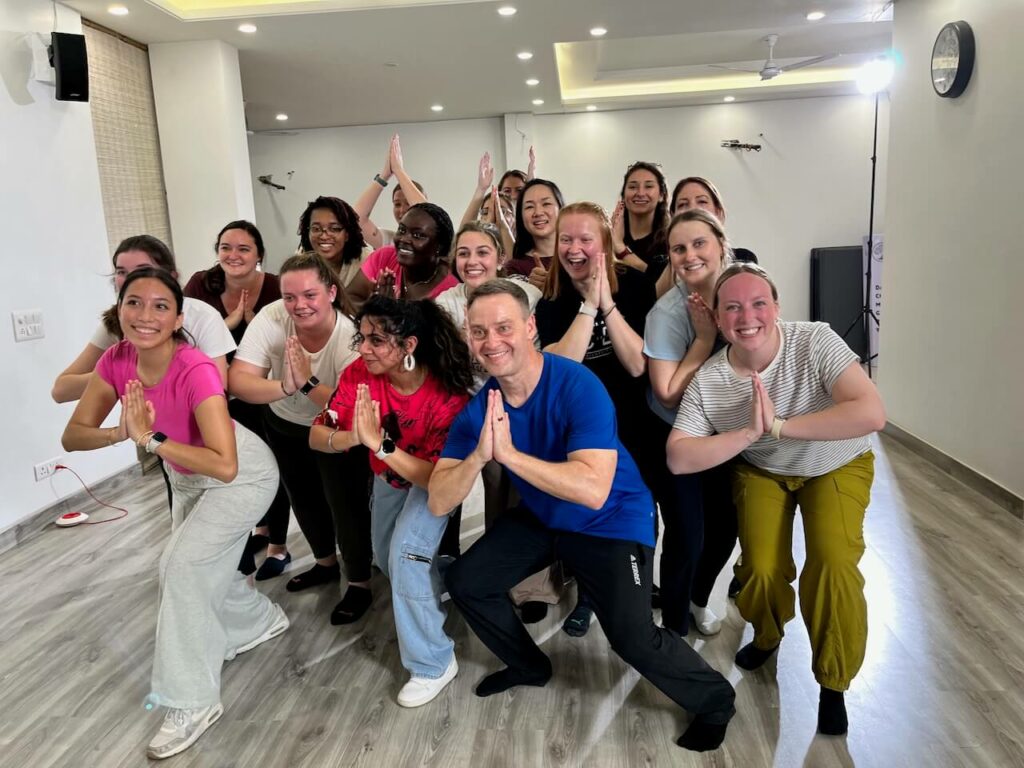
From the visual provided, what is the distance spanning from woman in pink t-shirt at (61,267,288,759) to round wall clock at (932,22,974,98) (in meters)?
3.75

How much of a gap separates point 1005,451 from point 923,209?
1526mm

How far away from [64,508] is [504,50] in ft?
13.9

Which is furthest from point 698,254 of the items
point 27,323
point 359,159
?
point 359,159

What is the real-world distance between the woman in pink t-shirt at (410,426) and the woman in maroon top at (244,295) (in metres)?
0.80

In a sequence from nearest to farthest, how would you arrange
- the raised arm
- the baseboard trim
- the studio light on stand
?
the raised arm
the baseboard trim
the studio light on stand

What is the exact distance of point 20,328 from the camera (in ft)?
11.7

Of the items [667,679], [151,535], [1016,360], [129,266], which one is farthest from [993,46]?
[151,535]

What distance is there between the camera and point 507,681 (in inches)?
83.4

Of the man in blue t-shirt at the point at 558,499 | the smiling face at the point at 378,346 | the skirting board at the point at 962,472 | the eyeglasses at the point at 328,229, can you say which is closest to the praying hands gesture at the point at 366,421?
the smiling face at the point at 378,346

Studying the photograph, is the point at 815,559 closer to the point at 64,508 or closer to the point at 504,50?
the point at 64,508

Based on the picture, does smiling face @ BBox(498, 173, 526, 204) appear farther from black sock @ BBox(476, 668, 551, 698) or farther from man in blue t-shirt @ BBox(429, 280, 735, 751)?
black sock @ BBox(476, 668, 551, 698)

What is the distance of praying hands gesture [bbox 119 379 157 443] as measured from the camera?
6.27 ft

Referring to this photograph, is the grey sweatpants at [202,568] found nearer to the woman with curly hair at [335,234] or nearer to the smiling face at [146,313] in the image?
the smiling face at [146,313]

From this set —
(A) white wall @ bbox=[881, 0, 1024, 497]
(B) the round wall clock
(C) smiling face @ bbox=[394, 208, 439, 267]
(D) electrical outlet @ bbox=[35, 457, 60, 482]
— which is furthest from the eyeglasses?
(B) the round wall clock
